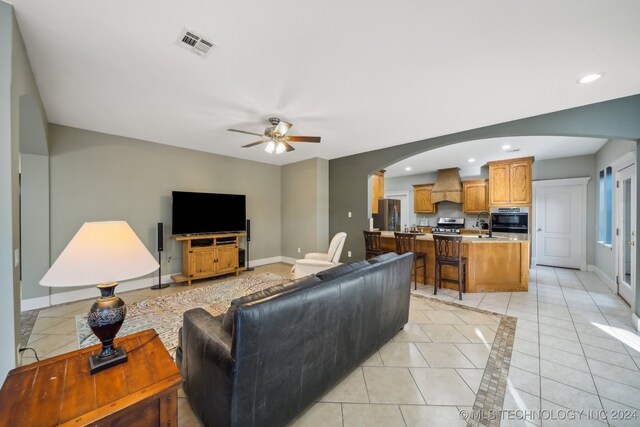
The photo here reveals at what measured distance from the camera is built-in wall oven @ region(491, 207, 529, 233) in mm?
5414

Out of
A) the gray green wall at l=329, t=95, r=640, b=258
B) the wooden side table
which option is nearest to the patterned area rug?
the wooden side table

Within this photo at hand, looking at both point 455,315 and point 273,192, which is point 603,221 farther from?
point 273,192

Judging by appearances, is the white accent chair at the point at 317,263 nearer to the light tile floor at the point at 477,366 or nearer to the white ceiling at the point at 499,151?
the light tile floor at the point at 477,366

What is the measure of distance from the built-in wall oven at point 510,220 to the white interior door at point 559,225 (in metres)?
1.10

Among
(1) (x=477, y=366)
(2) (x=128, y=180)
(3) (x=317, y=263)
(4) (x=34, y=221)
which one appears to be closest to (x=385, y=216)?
(3) (x=317, y=263)

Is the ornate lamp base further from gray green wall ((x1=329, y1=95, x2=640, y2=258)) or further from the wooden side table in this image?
gray green wall ((x1=329, y1=95, x2=640, y2=258))

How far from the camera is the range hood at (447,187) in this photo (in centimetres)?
678

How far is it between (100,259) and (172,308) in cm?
266

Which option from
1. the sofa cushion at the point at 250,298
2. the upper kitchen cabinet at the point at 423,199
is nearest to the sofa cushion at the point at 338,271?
the sofa cushion at the point at 250,298

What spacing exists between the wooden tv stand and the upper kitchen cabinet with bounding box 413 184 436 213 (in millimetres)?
5510

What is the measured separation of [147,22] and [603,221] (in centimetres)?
758

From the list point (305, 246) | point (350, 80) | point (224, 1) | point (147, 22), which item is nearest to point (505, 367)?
point (350, 80)

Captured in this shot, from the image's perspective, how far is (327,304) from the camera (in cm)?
163

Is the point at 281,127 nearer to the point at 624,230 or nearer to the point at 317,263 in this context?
the point at 317,263
